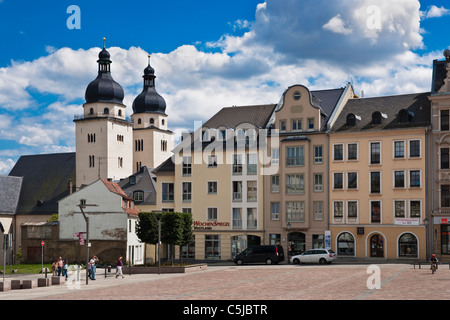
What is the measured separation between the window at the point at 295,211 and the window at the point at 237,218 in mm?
5232

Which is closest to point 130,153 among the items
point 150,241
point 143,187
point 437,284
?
point 143,187

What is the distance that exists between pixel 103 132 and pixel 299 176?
2243 inches

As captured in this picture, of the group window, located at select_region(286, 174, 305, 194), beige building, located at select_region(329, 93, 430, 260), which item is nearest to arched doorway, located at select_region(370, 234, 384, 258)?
beige building, located at select_region(329, 93, 430, 260)

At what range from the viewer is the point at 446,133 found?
61.8m

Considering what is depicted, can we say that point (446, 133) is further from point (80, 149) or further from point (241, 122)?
point (80, 149)

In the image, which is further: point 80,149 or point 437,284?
point 80,149

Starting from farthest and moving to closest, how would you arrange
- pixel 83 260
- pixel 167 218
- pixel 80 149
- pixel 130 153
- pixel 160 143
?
1. pixel 160 143
2. pixel 130 153
3. pixel 80 149
4. pixel 83 260
5. pixel 167 218

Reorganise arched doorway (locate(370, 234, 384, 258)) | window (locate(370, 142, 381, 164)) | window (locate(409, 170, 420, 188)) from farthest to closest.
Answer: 1. window (locate(370, 142, 381, 164))
2. arched doorway (locate(370, 234, 384, 258))
3. window (locate(409, 170, 420, 188))

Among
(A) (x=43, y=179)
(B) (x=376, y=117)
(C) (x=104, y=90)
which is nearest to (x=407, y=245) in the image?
(B) (x=376, y=117)

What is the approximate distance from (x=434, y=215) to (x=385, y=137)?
854 centimetres

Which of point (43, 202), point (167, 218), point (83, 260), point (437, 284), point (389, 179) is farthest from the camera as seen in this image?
point (43, 202)

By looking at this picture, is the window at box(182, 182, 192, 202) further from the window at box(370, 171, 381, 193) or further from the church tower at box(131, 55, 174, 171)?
the church tower at box(131, 55, 174, 171)

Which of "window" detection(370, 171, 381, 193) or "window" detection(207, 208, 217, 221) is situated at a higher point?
"window" detection(370, 171, 381, 193)

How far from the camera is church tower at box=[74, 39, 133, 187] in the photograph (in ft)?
376
